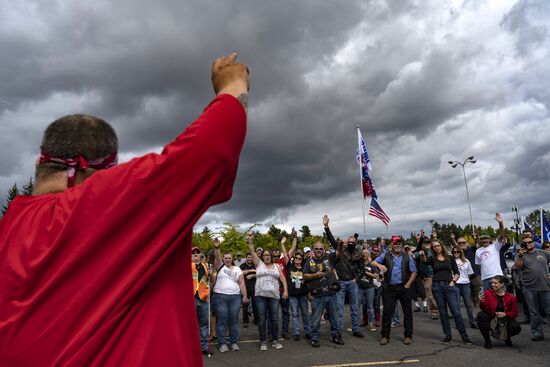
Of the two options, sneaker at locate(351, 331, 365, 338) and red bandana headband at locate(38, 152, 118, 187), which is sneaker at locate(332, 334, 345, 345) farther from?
red bandana headband at locate(38, 152, 118, 187)

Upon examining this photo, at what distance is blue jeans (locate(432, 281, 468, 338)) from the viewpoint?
8.34 meters

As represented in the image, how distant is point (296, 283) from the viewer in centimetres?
930

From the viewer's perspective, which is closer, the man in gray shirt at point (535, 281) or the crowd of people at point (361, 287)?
the crowd of people at point (361, 287)

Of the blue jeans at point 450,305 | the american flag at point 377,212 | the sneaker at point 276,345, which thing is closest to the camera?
the blue jeans at point 450,305

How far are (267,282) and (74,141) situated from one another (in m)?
8.12

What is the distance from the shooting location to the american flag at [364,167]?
1459cm

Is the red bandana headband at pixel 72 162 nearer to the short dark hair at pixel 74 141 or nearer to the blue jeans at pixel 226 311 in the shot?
the short dark hair at pixel 74 141

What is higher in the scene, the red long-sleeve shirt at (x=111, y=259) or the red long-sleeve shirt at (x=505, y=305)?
the red long-sleeve shirt at (x=111, y=259)

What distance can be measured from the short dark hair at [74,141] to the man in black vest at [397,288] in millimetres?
8263

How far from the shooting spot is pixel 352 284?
32.4 feet

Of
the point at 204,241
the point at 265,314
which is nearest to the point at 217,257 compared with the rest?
the point at 265,314

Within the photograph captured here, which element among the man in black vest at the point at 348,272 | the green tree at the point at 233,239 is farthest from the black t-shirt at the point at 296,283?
the green tree at the point at 233,239

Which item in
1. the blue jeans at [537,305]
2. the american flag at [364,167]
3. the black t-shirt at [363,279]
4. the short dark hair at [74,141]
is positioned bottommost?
the blue jeans at [537,305]

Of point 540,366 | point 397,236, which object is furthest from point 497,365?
point 397,236
